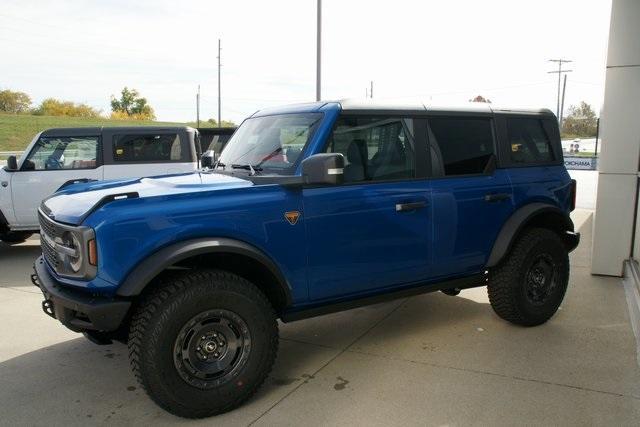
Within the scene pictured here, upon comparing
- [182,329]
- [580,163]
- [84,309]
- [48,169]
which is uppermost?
[48,169]

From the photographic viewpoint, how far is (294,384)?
3.72m

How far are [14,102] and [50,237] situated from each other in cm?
9116

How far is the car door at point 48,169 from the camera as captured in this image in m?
8.10

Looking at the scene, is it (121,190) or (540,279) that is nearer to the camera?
(121,190)

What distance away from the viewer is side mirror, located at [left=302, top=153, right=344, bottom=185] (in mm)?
3305

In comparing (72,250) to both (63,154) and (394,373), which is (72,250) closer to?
(394,373)

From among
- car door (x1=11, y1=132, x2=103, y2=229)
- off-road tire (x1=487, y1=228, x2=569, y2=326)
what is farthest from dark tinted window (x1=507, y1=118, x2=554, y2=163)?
car door (x1=11, y1=132, x2=103, y2=229)

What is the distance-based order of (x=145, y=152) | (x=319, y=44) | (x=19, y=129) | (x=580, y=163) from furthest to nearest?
1. (x=19, y=129)
2. (x=580, y=163)
3. (x=319, y=44)
4. (x=145, y=152)

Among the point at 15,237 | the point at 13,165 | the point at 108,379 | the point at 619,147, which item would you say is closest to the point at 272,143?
the point at 108,379

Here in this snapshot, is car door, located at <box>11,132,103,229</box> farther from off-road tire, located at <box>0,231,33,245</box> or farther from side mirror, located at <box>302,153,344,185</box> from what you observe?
side mirror, located at <box>302,153,344,185</box>

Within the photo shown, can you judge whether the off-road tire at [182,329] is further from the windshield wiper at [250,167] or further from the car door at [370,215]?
the windshield wiper at [250,167]

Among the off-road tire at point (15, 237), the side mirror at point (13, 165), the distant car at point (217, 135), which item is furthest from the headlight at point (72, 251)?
the distant car at point (217, 135)

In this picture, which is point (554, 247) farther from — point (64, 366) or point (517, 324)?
point (64, 366)

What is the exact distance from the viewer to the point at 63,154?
329 inches
